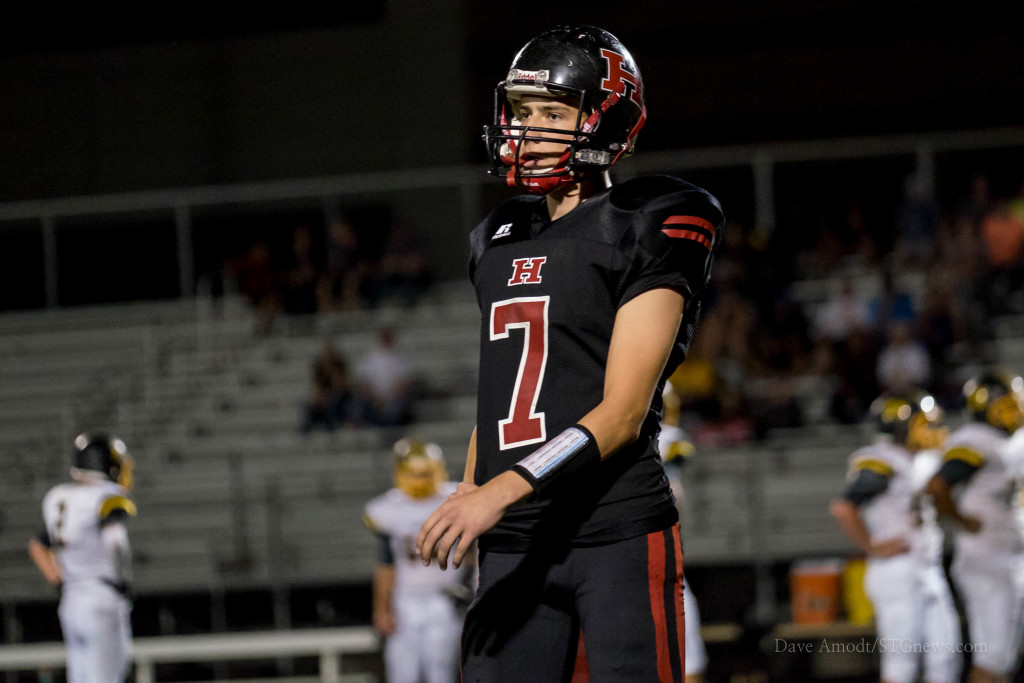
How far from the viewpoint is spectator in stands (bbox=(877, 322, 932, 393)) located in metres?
11.3

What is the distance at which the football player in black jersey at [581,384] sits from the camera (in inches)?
113

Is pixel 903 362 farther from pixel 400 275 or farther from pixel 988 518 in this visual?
pixel 400 275

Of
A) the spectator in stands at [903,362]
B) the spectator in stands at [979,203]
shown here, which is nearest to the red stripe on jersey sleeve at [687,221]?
the spectator in stands at [903,362]

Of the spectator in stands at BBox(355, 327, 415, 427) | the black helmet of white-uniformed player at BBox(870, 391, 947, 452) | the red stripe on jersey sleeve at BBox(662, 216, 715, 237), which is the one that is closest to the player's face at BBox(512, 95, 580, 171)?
the red stripe on jersey sleeve at BBox(662, 216, 715, 237)

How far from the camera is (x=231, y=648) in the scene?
9.19 metres

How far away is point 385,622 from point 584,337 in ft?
19.1

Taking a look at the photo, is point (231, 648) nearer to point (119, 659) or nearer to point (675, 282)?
point (119, 659)

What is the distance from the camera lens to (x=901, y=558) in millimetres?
7730

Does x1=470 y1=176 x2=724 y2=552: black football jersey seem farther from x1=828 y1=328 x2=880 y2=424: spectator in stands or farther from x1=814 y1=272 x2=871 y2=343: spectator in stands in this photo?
x1=814 y1=272 x2=871 y2=343: spectator in stands

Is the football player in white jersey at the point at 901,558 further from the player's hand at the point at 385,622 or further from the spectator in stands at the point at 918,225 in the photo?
the spectator in stands at the point at 918,225

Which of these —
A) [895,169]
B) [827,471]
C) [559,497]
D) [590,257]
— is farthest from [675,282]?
[895,169]

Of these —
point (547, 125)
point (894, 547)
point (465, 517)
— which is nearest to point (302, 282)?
point (894, 547)

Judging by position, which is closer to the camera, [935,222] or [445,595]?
[445,595]

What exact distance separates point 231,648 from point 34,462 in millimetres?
4516
